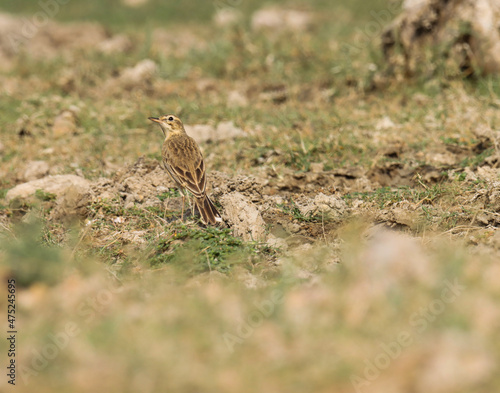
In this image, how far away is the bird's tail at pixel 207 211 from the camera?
237 inches

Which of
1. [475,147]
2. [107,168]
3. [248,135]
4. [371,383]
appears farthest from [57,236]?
[475,147]

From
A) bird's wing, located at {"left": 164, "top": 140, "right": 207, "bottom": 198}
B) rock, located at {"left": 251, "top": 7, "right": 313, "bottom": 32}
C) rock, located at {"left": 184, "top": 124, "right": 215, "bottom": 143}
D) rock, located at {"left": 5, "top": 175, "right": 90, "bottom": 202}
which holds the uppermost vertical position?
bird's wing, located at {"left": 164, "top": 140, "right": 207, "bottom": 198}

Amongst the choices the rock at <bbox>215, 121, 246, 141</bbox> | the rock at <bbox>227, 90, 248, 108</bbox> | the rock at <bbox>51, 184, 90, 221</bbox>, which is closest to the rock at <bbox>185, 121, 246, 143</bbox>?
the rock at <bbox>215, 121, 246, 141</bbox>

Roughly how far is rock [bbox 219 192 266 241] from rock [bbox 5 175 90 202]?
208cm

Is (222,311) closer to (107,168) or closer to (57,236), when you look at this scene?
(57,236)

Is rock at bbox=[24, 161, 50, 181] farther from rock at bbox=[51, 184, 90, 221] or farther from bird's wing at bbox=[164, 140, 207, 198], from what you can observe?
bird's wing at bbox=[164, 140, 207, 198]

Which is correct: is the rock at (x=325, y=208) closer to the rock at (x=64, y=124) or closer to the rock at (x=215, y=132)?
the rock at (x=215, y=132)

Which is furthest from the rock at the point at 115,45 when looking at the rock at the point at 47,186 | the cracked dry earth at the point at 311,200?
the cracked dry earth at the point at 311,200

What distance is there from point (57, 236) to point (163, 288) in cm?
279

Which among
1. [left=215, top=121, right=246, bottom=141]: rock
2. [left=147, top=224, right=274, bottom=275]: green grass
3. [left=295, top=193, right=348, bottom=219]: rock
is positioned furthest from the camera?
[left=215, top=121, right=246, bottom=141]: rock

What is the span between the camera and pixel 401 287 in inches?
133

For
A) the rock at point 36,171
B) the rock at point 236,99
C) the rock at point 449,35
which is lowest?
the rock at point 36,171

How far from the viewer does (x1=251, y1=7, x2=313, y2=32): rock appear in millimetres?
18797

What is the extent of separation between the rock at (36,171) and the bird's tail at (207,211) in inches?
131
